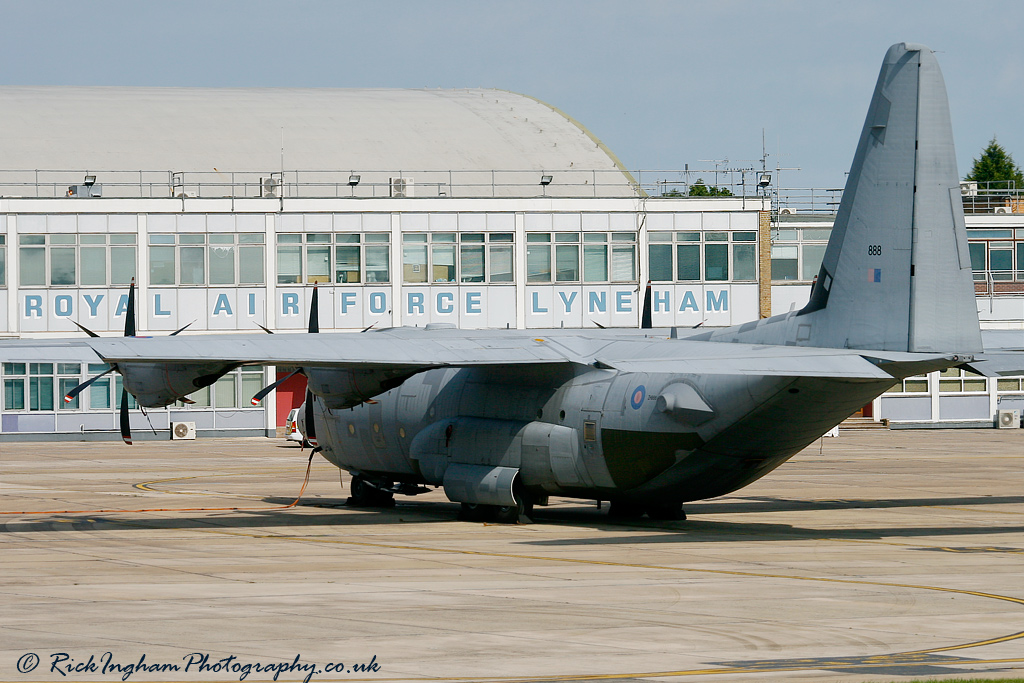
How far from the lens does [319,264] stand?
59.5 m

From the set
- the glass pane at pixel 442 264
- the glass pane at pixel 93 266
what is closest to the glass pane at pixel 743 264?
the glass pane at pixel 442 264

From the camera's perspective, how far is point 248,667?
11602 mm

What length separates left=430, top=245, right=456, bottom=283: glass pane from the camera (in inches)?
2366

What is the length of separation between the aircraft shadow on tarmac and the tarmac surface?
0.36ft

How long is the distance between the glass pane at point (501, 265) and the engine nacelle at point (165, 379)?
37242 millimetres

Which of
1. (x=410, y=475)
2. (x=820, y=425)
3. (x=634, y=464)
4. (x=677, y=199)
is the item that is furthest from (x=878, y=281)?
(x=677, y=199)

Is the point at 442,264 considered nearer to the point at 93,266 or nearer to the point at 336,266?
the point at 336,266

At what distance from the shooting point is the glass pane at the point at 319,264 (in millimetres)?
59406

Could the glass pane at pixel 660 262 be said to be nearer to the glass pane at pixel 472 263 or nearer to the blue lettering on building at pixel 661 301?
the blue lettering on building at pixel 661 301

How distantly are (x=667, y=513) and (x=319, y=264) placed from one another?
37018 mm

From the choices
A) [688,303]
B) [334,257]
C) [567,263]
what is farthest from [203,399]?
[688,303]

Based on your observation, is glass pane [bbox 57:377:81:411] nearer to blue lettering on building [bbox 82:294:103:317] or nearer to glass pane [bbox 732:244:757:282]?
blue lettering on building [bbox 82:294:103:317]

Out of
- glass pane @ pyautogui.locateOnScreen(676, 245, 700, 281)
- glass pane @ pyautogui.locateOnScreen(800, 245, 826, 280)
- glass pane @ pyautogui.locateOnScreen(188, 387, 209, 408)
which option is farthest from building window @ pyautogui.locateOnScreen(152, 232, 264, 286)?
glass pane @ pyautogui.locateOnScreen(800, 245, 826, 280)

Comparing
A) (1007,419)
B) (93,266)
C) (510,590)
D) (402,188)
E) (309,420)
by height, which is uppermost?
(402,188)
